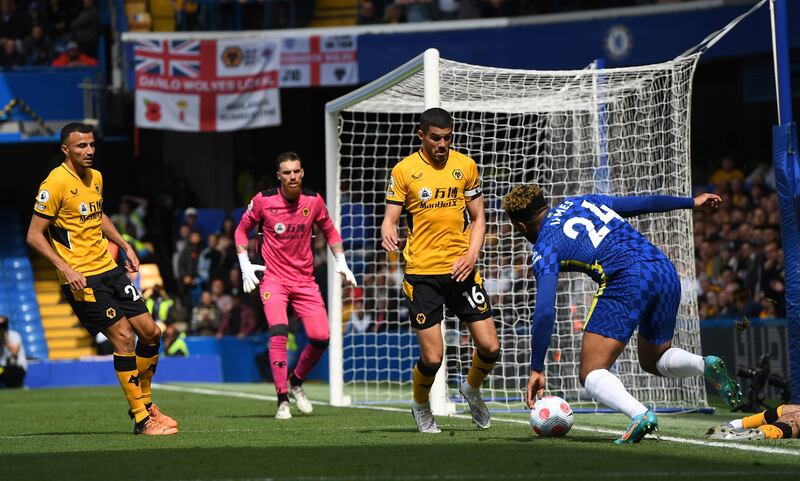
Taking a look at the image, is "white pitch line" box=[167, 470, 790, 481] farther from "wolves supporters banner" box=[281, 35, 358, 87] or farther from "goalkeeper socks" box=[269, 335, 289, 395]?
"wolves supporters banner" box=[281, 35, 358, 87]

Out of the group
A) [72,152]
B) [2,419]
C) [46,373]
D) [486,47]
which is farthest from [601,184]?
[46,373]

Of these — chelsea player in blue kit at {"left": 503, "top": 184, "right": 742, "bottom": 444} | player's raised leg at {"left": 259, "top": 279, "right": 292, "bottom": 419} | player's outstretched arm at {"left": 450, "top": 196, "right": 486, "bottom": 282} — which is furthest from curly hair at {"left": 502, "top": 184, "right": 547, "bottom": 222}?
player's raised leg at {"left": 259, "top": 279, "right": 292, "bottom": 419}

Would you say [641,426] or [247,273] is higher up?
[247,273]

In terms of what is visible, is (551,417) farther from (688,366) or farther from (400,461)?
(400,461)

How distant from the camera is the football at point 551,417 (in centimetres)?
791

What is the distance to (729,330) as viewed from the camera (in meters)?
13.7

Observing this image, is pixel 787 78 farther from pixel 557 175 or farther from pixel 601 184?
pixel 557 175

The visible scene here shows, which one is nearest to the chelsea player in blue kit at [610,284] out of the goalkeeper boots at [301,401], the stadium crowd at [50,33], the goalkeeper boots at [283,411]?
the goalkeeper boots at [283,411]

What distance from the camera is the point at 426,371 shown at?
28.4 feet

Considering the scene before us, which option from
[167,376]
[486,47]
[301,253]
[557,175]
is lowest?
[167,376]

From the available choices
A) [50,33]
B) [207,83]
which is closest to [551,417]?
[207,83]

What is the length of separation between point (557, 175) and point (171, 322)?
33.6 feet

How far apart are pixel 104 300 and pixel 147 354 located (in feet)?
2.33

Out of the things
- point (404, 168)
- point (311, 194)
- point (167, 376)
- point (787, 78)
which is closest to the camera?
point (404, 168)
